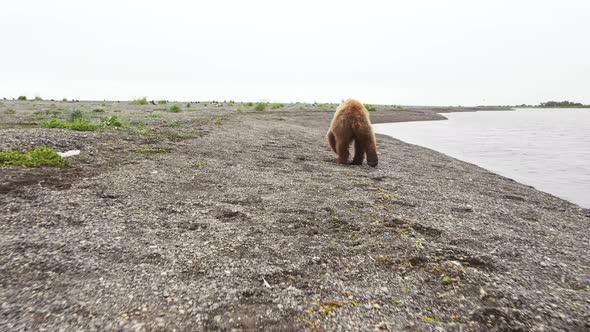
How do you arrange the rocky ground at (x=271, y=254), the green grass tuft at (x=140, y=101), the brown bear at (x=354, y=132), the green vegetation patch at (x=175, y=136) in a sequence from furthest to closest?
the green grass tuft at (x=140, y=101) < the green vegetation patch at (x=175, y=136) < the brown bear at (x=354, y=132) < the rocky ground at (x=271, y=254)

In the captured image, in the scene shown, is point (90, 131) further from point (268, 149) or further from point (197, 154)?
point (268, 149)

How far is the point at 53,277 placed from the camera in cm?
319

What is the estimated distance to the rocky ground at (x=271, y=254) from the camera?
2910 mm

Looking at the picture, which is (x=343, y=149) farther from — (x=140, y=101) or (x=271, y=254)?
(x=140, y=101)

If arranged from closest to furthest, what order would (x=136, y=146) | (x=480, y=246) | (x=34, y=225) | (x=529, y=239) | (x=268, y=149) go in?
(x=34, y=225) → (x=480, y=246) → (x=529, y=239) → (x=136, y=146) → (x=268, y=149)

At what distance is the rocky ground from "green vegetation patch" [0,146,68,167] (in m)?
0.34

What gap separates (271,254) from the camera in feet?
13.2

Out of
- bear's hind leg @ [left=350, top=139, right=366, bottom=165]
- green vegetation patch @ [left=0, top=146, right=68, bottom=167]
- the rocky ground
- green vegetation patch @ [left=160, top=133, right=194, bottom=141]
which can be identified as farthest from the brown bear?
green vegetation patch @ [left=0, top=146, right=68, bottom=167]

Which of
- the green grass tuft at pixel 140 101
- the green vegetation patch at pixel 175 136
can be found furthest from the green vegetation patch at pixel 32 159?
the green grass tuft at pixel 140 101

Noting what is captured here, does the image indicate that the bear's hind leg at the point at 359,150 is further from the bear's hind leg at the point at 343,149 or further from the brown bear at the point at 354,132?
the bear's hind leg at the point at 343,149

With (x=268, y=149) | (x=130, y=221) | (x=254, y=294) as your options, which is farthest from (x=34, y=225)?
(x=268, y=149)

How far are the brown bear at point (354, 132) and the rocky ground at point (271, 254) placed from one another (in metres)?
1.93

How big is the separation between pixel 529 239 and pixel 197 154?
7.77m

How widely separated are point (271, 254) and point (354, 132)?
5914 millimetres
